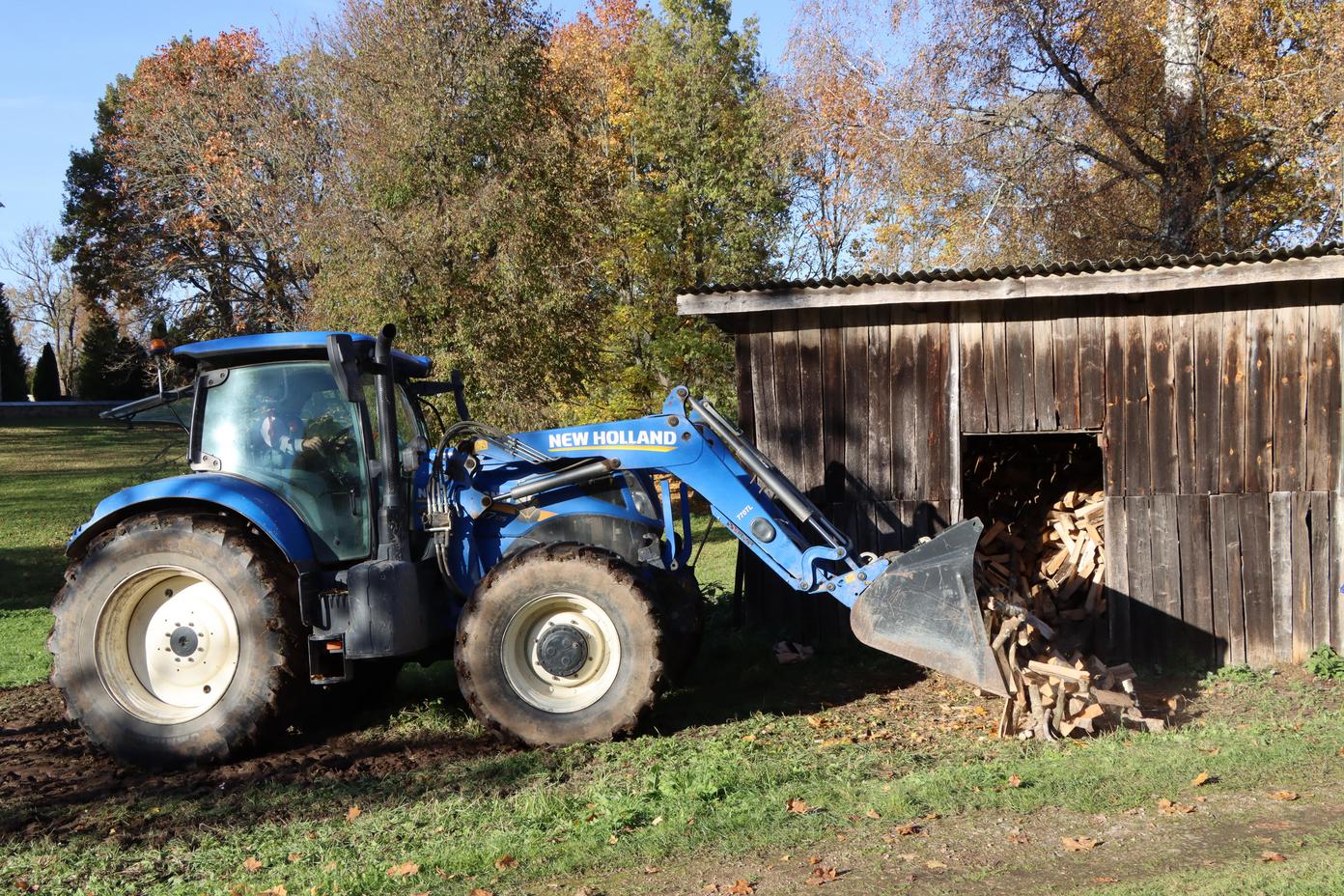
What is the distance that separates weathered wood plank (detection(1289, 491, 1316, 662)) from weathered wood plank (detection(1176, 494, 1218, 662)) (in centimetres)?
61

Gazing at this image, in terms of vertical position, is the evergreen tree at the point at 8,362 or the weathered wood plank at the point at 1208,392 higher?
the evergreen tree at the point at 8,362

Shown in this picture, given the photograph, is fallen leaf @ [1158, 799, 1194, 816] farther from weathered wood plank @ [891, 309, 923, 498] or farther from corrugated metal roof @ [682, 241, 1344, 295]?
corrugated metal roof @ [682, 241, 1344, 295]

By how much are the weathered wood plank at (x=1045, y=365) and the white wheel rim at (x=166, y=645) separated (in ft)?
20.6

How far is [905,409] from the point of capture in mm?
9383

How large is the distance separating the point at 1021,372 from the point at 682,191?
19221mm

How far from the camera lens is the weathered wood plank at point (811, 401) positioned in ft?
31.3

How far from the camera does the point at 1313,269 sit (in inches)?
325

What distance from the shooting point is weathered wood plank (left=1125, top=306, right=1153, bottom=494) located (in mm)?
8906

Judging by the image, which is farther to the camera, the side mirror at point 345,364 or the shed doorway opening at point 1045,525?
the shed doorway opening at point 1045,525

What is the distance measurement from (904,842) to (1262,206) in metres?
18.8

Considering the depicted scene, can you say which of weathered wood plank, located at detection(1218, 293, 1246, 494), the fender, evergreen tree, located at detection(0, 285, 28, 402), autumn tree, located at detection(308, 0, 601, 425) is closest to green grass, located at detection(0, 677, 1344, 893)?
the fender

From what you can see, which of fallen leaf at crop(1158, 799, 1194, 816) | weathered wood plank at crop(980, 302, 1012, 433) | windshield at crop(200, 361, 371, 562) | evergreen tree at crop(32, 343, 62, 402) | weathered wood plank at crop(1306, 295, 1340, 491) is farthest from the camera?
evergreen tree at crop(32, 343, 62, 402)

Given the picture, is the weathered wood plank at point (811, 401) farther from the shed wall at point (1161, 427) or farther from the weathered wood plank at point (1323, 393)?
the weathered wood plank at point (1323, 393)

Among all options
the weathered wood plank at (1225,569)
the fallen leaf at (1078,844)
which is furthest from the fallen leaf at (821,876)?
the weathered wood plank at (1225,569)
